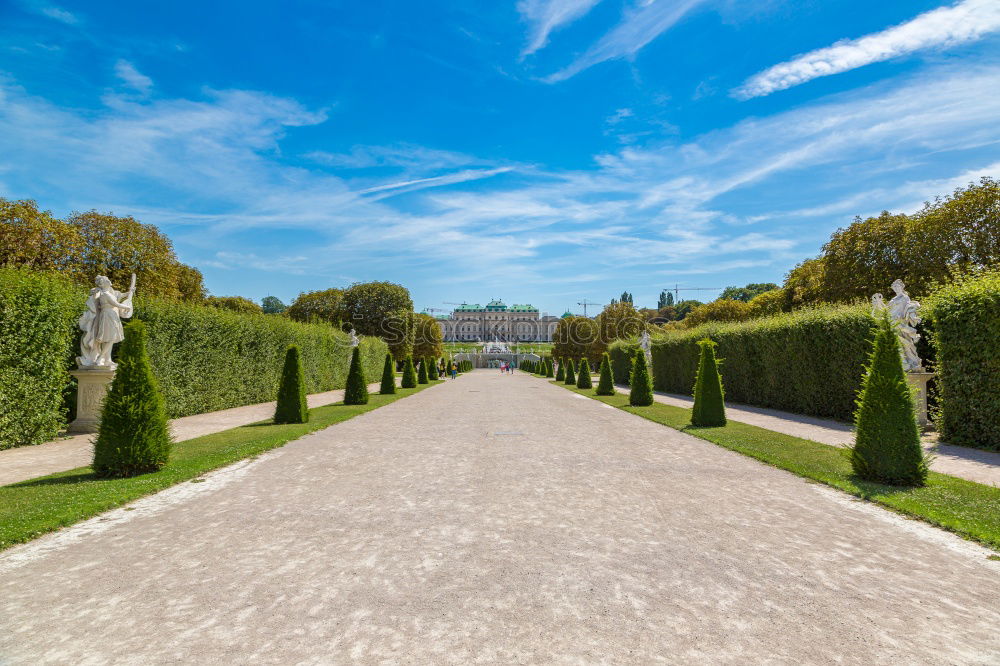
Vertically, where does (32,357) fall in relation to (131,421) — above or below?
above

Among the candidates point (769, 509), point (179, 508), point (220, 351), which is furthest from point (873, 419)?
point (220, 351)

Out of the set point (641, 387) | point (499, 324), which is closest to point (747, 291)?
point (499, 324)

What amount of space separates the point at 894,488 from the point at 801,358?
31.8 ft

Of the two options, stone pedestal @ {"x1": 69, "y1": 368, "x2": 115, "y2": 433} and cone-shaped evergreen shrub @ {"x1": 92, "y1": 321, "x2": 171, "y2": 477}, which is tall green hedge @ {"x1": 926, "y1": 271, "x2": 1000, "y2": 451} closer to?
cone-shaped evergreen shrub @ {"x1": 92, "y1": 321, "x2": 171, "y2": 477}

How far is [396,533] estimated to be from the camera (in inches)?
187

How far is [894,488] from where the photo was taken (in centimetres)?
629

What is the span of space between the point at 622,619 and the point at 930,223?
30896 millimetres

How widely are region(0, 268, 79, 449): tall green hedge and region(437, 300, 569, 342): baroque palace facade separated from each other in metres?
141

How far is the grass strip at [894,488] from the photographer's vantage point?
4977mm

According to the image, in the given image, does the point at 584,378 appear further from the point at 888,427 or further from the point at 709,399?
the point at 888,427

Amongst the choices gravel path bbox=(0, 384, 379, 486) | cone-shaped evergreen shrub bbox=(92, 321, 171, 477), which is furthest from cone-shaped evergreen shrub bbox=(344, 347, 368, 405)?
cone-shaped evergreen shrub bbox=(92, 321, 171, 477)

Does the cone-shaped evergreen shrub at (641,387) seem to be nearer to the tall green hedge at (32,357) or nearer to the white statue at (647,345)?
the white statue at (647,345)

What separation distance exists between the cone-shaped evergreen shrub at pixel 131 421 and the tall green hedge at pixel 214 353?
7.16 metres

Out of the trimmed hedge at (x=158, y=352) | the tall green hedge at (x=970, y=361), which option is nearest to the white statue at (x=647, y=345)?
the trimmed hedge at (x=158, y=352)
